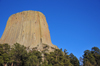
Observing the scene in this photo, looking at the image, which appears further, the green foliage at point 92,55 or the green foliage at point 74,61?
the green foliage at point 74,61

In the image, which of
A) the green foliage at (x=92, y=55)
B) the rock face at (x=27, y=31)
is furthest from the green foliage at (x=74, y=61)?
the rock face at (x=27, y=31)

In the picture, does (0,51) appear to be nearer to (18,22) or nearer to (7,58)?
(7,58)

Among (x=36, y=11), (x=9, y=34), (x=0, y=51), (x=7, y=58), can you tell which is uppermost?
(x=36, y=11)

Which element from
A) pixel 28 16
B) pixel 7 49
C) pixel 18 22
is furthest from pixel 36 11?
pixel 7 49

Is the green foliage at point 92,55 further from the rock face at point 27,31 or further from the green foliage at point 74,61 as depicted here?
the rock face at point 27,31

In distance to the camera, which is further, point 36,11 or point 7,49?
point 36,11

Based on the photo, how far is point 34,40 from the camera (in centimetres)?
5709

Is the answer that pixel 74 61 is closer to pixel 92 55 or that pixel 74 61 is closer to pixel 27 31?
pixel 92 55

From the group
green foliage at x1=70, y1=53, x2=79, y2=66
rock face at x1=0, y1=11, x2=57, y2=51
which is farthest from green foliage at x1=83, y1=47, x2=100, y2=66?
rock face at x1=0, y1=11, x2=57, y2=51

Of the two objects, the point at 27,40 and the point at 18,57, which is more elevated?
the point at 27,40

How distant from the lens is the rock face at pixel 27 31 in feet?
186

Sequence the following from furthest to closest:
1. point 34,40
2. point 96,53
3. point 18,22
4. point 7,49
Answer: point 18,22
point 34,40
point 96,53
point 7,49

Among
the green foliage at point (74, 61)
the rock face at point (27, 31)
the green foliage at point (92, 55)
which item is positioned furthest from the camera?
the rock face at point (27, 31)

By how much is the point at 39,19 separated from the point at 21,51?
30.0m
